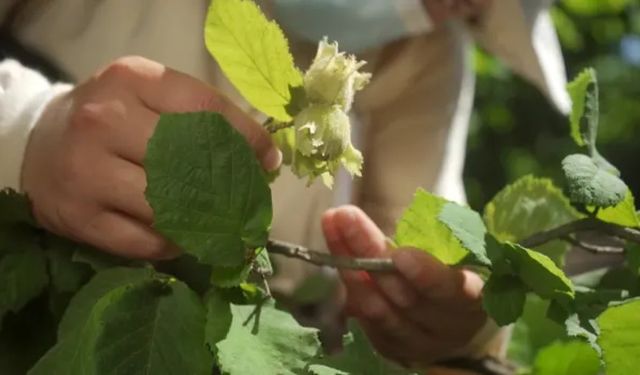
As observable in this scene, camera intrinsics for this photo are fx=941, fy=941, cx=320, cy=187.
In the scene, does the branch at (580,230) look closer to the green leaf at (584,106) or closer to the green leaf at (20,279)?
the green leaf at (584,106)

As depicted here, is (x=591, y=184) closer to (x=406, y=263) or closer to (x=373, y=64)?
(x=406, y=263)

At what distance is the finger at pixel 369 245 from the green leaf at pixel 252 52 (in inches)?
3.5

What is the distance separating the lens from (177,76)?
0.24m

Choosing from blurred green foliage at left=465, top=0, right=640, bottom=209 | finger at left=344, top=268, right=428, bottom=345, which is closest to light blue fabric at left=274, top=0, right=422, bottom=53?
finger at left=344, top=268, right=428, bottom=345

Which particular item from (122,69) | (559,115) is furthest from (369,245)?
(559,115)

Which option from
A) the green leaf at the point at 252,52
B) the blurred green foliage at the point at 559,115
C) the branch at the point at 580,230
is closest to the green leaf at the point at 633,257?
the branch at the point at 580,230

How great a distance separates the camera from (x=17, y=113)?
28 cm

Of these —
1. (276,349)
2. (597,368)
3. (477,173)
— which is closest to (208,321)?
(276,349)

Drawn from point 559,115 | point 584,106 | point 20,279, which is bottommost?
point 20,279

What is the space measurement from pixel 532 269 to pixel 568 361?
8 centimetres

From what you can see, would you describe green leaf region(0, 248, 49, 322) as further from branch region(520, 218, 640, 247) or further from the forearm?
branch region(520, 218, 640, 247)

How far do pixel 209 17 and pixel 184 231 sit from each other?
51 millimetres

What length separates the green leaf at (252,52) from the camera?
8.6 inches

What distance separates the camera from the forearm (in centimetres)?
27
